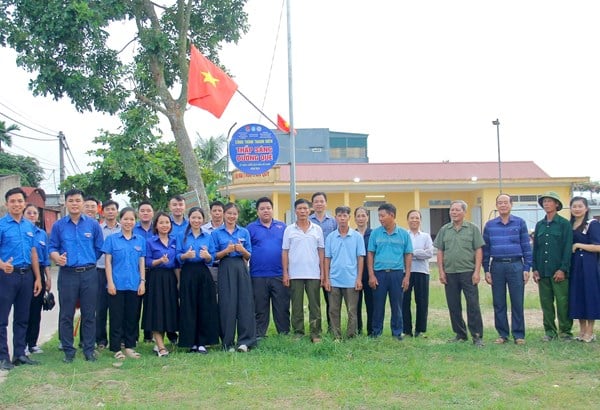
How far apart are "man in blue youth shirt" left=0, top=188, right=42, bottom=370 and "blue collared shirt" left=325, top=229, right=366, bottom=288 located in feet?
10.8

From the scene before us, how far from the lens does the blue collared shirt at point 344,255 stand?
7.97m

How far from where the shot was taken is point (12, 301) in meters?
6.95

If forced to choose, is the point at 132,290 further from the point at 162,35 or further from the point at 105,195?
the point at 105,195

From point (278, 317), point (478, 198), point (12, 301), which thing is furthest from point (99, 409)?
point (478, 198)

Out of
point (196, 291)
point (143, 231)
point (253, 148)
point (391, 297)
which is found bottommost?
point (391, 297)

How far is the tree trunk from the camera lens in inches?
527

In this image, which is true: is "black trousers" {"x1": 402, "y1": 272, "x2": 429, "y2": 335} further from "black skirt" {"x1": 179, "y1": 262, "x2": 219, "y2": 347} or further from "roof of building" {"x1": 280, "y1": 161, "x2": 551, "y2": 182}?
"roof of building" {"x1": 280, "y1": 161, "x2": 551, "y2": 182}

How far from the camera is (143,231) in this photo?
25.6 ft

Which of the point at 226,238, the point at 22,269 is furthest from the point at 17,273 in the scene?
the point at 226,238

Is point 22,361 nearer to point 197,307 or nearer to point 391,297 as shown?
point 197,307

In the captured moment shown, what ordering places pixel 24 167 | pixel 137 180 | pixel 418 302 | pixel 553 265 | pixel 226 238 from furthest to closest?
pixel 24 167 → pixel 137 180 → pixel 418 302 → pixel 553 265 → pixel 226 238

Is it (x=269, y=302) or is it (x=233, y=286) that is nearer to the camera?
(x=233, y=286)

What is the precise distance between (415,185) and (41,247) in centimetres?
2253

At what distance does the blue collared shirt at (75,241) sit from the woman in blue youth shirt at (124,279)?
18 centimetres
